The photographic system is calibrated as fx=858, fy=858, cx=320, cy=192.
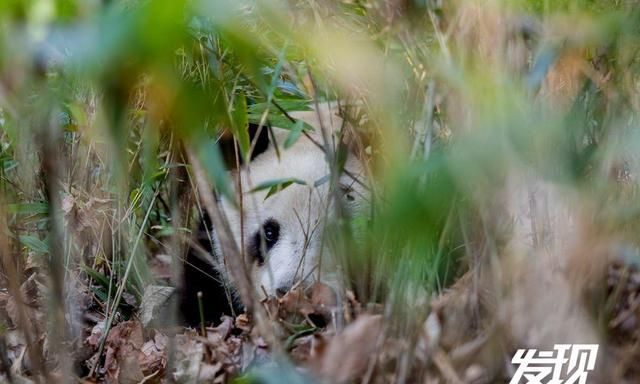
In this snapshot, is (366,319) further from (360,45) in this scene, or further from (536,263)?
(360,45)

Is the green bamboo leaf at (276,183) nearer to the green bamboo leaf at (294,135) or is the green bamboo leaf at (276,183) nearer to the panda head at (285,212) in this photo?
the green bamboo leaf at (294,135)

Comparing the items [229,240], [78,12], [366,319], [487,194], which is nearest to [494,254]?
[487,194]

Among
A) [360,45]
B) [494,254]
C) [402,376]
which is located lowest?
[402,376]

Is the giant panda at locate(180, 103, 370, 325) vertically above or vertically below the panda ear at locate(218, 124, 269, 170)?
below

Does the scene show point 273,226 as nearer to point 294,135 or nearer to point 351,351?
point 294,135

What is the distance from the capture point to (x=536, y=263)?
4.17 feet

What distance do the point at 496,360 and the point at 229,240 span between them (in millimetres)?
447

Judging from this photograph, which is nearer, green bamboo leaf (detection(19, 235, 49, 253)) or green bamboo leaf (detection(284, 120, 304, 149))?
green bamboo leaf (detection(284, 120, 304, 149))

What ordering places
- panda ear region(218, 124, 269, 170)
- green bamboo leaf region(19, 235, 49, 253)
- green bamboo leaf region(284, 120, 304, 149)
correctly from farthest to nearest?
panda ear region(218, 124, 269, 170) → green bamboo leaf region(19, 235, 49, 253) → green bamboo leaf region(284, 120, 304, 149)

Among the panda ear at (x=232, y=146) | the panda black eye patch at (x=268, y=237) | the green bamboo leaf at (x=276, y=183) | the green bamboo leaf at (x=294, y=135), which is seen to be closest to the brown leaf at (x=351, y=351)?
the green bamboo leaf at (x=276, y=183)

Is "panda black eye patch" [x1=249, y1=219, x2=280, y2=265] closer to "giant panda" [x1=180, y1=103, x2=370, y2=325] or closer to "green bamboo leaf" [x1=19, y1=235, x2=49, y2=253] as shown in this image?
"giant panda" [x1=180, y1=103, x2=370, y2=325]

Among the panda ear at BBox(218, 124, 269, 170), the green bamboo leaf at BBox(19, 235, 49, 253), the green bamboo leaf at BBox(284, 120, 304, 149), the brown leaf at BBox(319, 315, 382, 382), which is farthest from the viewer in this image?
the panda ear at BBox(218, 124, 269, 170)

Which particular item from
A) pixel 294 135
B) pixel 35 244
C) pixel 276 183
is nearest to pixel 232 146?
pixel 35 244

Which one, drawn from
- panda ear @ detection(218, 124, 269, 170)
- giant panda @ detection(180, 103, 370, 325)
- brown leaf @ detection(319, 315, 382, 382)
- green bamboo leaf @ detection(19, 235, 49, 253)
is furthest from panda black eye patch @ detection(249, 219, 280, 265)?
brown leaf @ detection(319, 315, 382, 382)
